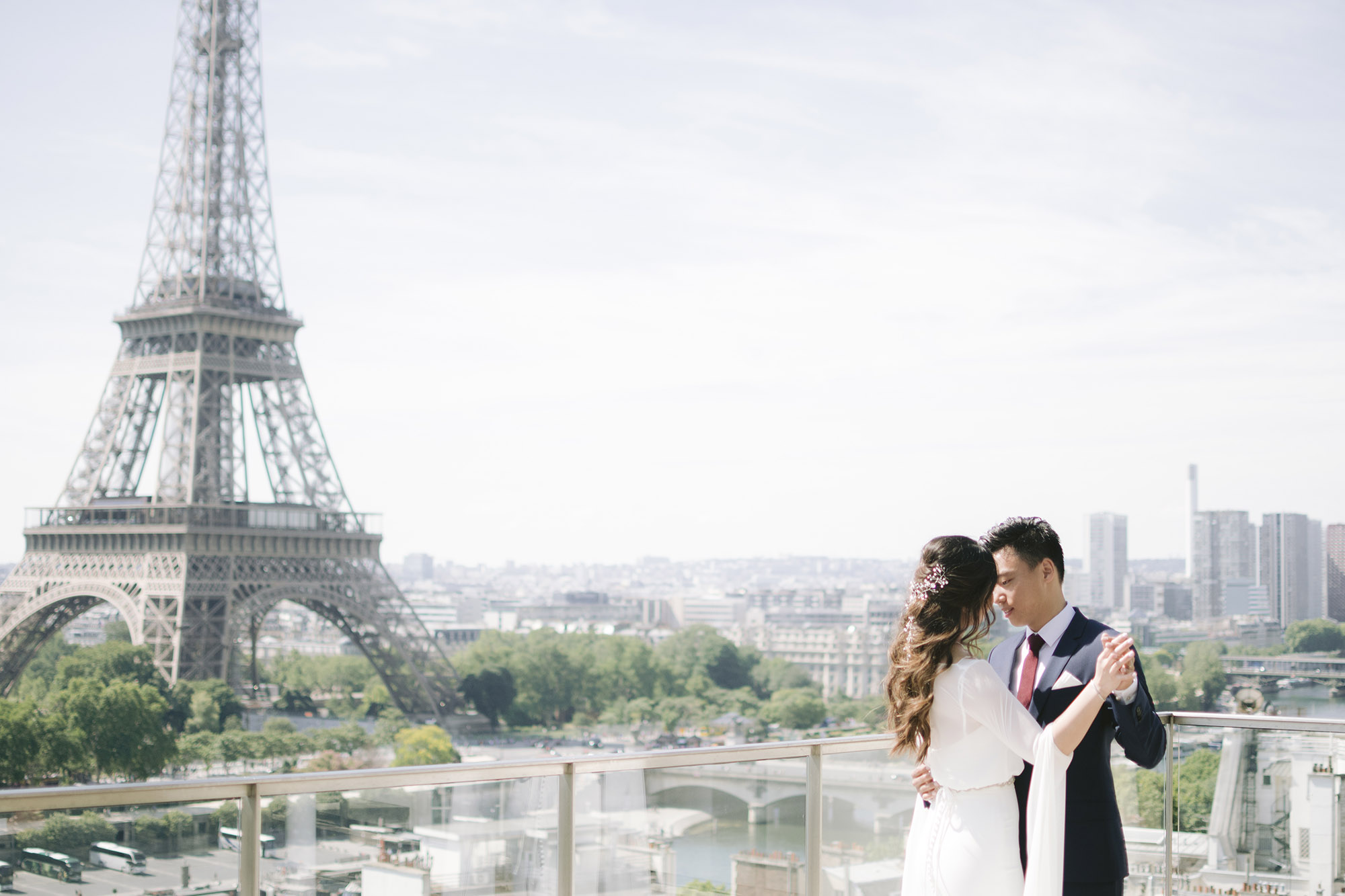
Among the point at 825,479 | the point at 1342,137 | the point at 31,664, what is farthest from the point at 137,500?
the point at 825,479

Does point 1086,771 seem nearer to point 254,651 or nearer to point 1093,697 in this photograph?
point 1093,697

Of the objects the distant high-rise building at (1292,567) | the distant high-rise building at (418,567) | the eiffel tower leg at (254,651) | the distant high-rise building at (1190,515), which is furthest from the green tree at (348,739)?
the distant high-rise building at (418,567)

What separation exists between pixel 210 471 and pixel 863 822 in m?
22.4

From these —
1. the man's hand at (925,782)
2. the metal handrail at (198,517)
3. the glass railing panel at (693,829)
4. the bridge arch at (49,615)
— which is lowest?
the bridge arch at (49,615)

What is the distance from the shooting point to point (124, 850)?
203 cm

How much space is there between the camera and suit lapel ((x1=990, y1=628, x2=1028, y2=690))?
2.02 m

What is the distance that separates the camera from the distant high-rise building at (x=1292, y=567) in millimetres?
48344

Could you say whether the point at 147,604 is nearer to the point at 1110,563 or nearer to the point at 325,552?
the point at 325,552

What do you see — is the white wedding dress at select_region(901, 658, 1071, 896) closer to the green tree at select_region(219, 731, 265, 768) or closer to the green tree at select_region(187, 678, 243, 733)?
the green tree at select_region(187, 678, 243, 733)

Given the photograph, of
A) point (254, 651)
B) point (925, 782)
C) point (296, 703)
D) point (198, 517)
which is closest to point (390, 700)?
point (296, 703)

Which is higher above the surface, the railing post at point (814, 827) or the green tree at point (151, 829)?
the green tree at point (151, 829)

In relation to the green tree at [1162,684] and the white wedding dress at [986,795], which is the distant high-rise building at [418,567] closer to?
the green tree at [1162,684]


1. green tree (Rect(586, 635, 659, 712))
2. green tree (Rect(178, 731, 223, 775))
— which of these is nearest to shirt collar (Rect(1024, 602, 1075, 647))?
green tree (Rect(178, 731, 223, 775))

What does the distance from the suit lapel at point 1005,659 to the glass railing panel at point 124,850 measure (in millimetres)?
1353
